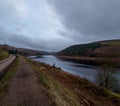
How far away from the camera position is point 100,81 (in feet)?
129

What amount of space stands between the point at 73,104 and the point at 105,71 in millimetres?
27733

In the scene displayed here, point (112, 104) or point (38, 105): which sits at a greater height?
point (38, 105)

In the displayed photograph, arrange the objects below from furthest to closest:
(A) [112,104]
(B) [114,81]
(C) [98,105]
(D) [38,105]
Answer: (B) [114,81]
(A) [112,104]
(C) [98,105]
(D) [38,105]

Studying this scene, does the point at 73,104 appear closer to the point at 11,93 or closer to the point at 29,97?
the point at 29,97

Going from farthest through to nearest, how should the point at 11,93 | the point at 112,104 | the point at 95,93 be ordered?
1. the point at 95,93
2. the point at 112,104
3. the point at 11,93

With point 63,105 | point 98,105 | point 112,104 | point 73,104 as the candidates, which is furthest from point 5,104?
point 112,104

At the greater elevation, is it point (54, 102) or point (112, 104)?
point (54, 102)

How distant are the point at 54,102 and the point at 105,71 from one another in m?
29.6

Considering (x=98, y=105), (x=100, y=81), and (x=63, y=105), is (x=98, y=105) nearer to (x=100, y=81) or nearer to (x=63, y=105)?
(x=63, y=105)

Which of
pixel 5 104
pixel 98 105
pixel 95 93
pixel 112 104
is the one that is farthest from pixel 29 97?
pixel 95 93

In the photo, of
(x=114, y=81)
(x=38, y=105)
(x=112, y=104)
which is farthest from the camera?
(x=114, y=81)

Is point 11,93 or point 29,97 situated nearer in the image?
point 29,97

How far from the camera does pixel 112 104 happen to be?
19.2 meters

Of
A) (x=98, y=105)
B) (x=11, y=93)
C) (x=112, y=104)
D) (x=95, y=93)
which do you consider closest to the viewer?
(x=11, y=93)
